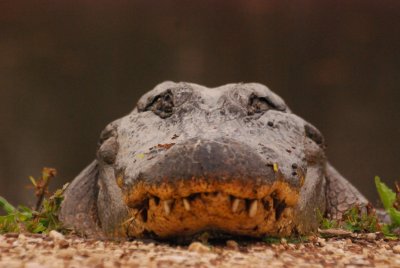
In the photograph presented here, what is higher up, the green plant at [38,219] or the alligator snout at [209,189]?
the alligator snout at [209,189]

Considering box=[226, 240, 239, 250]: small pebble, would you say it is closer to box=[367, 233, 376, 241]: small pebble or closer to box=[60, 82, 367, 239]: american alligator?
→ box=[60, 82, 367, 239]: american alligator

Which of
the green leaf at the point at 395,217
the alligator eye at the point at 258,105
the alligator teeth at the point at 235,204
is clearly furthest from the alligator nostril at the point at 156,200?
the green leaf at the point at 395,217

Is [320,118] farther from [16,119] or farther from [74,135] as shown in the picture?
[16,119]

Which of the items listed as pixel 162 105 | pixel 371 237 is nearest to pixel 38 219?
pixel 162 105

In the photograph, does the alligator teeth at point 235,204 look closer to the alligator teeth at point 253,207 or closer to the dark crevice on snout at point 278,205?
the alligator teeth at point 253,207

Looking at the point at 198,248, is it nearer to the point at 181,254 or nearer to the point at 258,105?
the point at 181,254

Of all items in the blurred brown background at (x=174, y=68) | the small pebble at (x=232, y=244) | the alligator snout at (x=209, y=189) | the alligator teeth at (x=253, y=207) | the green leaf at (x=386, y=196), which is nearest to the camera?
the alligator snout at (x=209, y=189)

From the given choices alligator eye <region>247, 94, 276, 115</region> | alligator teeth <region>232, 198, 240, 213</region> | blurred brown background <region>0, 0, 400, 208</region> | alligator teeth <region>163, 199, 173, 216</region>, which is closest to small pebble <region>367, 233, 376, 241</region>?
alligator eye <region>247, 94, 276, 115</region>

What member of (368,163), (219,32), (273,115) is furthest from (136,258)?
(368,163)
